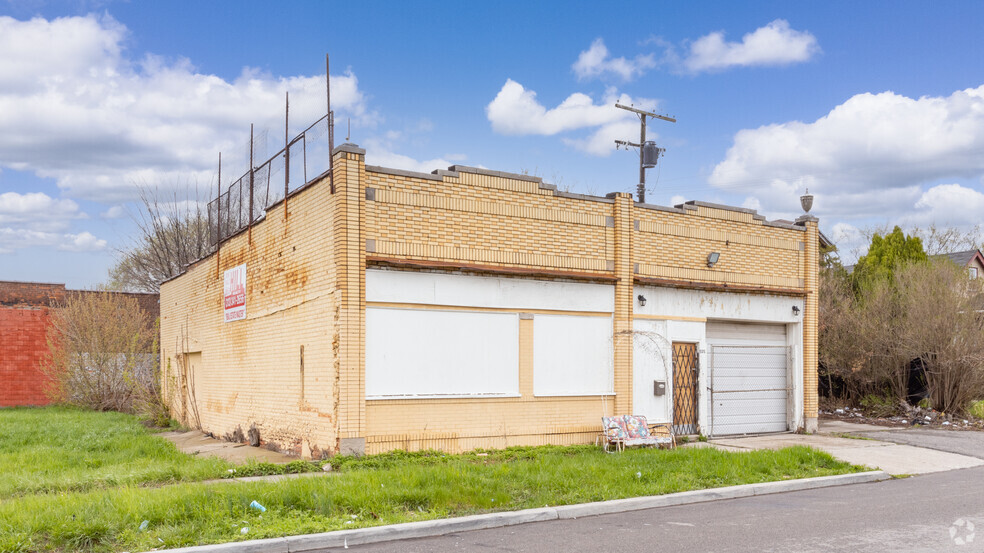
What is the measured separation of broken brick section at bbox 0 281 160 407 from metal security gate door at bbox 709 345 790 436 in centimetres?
2279

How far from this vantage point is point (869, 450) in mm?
15953

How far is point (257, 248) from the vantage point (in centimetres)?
1786

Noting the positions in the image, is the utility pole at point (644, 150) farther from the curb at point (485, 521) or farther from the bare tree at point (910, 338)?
the curb at point (485, 521)

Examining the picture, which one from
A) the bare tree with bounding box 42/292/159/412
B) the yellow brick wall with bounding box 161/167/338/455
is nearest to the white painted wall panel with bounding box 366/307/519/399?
the yellow brick wall with bounding box 161/167/338/455

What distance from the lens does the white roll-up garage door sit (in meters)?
18.2

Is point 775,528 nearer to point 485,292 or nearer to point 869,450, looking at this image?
point 485,292

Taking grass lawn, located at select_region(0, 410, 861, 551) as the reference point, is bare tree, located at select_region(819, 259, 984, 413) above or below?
above

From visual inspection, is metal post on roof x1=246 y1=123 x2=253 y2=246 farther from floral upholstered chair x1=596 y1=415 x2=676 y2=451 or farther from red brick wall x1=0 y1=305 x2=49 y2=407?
red brick wall x1=0 y1=305 x2=49 y2=407

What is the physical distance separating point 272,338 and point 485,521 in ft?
29.0

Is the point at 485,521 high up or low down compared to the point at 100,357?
down

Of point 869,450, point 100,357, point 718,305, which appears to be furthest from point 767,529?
point 100,357

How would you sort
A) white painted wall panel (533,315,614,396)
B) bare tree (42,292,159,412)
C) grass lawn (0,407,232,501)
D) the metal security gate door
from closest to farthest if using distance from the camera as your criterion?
grass lawn (0,407,232,501) < white painted wall panel (533,315,614,396) < the metal security gate door < bare tree (42,292,159,412)

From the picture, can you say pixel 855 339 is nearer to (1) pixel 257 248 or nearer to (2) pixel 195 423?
(1) pixel 257 248

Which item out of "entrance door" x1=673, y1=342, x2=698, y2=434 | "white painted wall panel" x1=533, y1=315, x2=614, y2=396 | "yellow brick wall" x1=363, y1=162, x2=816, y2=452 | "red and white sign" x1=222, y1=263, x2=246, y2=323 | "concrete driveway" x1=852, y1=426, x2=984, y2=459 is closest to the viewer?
"yellow brick wall" x1=363, y1=162, x2=816, y2=452
